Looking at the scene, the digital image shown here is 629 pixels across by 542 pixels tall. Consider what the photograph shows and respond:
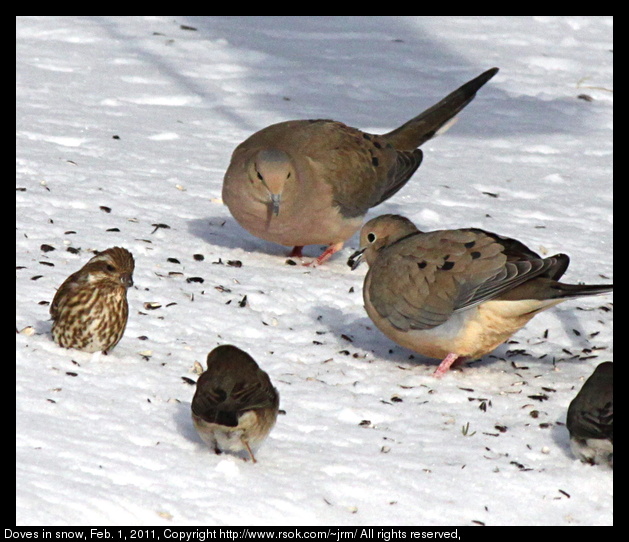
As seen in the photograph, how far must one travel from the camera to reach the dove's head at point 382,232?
6031mm

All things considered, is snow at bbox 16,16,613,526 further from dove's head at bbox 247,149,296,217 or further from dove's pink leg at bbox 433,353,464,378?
dove's head at bbox 247,149,296,217

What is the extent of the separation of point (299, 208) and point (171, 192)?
5.10ft

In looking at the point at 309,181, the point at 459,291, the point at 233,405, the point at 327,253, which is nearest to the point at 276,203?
the point at 309,181

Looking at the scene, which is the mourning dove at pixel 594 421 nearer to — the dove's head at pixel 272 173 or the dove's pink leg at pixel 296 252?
the dove's head at pixel 272 173

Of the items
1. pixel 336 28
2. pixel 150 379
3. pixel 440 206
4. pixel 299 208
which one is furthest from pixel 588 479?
pixel 336 28

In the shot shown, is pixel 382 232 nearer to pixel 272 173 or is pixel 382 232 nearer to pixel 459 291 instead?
pixel 459 291

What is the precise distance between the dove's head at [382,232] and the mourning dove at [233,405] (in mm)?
1749

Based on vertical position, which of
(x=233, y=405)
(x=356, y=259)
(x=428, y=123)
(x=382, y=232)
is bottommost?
(x=356, y=259)

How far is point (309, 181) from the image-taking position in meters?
6.83

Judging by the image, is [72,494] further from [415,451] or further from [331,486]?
[415,451]

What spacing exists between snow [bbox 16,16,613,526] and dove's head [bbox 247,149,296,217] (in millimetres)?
482

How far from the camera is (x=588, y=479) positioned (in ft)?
14.8

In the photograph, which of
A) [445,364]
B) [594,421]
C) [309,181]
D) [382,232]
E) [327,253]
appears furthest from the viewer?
[327,253]

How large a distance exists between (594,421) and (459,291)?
1200 millimetres
